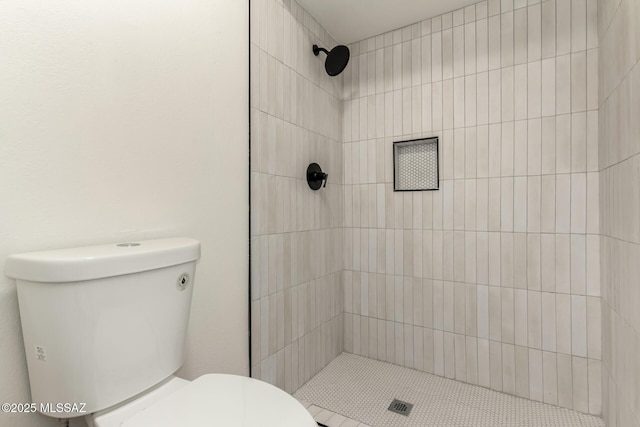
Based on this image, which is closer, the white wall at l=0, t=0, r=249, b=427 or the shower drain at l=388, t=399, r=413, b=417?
the white wall at l=0, t=0, r=249, b=427

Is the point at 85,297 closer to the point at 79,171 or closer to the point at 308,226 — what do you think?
the point at 79,171

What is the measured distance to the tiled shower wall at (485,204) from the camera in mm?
1496

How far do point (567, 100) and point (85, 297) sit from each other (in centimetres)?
202

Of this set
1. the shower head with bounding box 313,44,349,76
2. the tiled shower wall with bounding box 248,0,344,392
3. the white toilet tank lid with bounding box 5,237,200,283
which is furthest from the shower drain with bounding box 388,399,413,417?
the shower head with bounding box 313,44,349,76

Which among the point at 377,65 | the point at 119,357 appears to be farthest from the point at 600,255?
the point at 119,357

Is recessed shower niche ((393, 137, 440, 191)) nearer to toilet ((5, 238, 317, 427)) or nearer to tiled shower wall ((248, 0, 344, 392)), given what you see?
tiled shower wall ((248, 0, 344, 392))

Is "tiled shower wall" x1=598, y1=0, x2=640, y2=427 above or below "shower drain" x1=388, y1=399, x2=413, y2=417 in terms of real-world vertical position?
above

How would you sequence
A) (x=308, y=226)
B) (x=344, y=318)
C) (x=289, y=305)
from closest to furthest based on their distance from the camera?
(x=289, y=305) < (x=308, y=226) < (x=344, y=318)

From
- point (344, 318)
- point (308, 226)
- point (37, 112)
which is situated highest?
point (37, 112)

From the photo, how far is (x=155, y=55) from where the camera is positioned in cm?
106

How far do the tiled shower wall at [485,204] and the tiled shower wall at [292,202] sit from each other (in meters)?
0.20

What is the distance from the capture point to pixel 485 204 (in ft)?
5.57

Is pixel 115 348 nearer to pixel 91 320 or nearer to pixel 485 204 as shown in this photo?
pixel 91 320

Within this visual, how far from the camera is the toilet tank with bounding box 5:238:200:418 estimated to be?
27.2 inches
